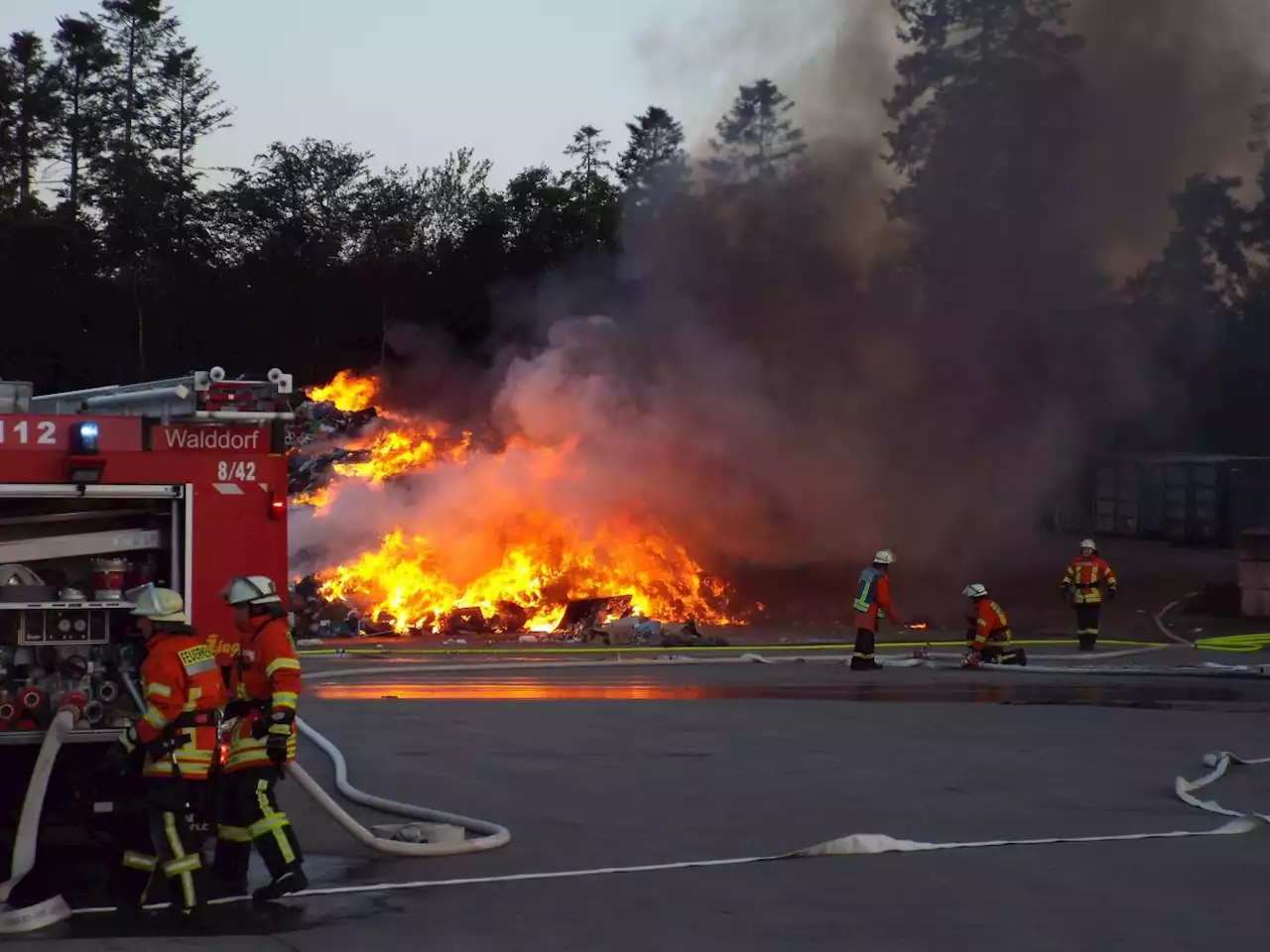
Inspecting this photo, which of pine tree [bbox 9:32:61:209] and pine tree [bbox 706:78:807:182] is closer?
pine tree [bbox 706:78:807:182]

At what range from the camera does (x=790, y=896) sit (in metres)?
7.99

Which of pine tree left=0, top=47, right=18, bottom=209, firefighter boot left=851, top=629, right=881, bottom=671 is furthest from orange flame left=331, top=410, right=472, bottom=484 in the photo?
pine tree left=0, top=47, right=18, bottom=209

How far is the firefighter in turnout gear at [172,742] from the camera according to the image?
7824 mm

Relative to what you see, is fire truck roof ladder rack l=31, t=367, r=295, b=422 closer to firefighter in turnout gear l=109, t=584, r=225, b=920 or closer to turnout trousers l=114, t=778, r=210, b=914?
firefighter in turnout gear l=109, t=584, r=225, b=920

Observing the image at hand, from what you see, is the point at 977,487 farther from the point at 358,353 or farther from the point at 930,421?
the point at 358,353

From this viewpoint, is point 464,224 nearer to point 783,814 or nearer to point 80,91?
point 80,91

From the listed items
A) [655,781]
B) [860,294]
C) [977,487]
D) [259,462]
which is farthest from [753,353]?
[259,462]

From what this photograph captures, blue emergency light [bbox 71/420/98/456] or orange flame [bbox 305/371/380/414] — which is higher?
orange flame [bbox 305/371/380/414]

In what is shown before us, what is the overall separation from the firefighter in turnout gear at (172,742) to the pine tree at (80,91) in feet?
187

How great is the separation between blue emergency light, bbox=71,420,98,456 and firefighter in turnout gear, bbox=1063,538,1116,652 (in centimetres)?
1613

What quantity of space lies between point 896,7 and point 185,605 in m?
27.5

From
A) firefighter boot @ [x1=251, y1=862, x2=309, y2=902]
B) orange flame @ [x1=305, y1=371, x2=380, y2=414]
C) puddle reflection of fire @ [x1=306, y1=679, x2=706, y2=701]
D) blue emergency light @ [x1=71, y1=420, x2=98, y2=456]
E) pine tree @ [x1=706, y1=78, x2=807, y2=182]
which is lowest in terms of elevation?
puddle reflection of fire @ [x1=306, y1=679, x2=706, y2=701]

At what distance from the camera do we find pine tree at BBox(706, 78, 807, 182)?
113 ft

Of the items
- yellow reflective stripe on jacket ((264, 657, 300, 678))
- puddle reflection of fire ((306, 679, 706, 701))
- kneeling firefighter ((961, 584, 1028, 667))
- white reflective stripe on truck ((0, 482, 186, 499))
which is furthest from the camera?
kneeling firefighter ((961, 584, 1028, 667))
